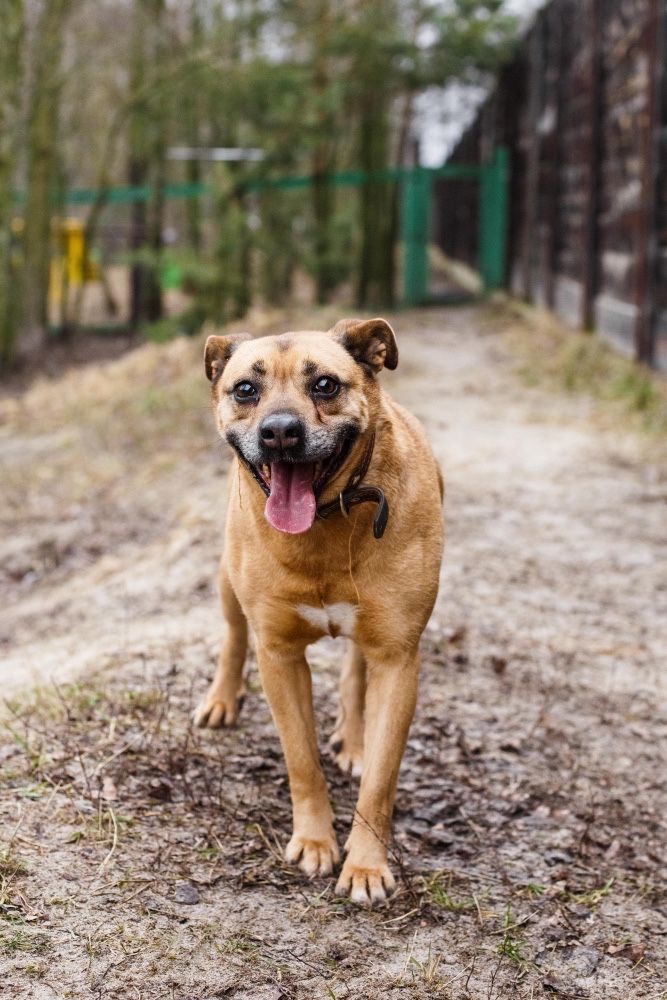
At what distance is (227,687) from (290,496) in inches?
53.8

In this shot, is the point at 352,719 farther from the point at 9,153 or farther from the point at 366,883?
the point at 9,153

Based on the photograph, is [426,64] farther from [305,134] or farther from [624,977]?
[624,977]

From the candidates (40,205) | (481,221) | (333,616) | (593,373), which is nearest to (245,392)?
(333,616)

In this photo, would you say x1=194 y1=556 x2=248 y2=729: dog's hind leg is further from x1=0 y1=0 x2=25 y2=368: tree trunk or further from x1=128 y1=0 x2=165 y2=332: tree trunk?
x1=128 y1=0 x2=165 y2=332: tree trunk

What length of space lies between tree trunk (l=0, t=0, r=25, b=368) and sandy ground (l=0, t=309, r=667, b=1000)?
24.4 ft

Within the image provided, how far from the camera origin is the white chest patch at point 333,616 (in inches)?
125

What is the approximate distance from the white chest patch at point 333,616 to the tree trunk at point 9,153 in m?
11.6

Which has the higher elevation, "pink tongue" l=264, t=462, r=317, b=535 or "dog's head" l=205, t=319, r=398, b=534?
"dog's head" l=205, t=319, r=398, b=534

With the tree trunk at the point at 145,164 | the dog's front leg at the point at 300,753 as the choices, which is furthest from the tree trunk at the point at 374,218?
the dog's front leg at the point at 300,753

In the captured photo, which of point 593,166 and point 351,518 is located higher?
point 593,166

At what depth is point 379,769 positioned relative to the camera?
10.6 ft

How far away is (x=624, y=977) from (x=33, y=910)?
1495 millimetres

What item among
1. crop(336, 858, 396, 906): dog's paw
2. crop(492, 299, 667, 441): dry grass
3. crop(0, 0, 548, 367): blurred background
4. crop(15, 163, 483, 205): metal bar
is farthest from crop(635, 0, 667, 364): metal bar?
crop(336, 858, 396, 906): dog's paw

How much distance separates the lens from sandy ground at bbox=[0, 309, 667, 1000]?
2969 millimetres
